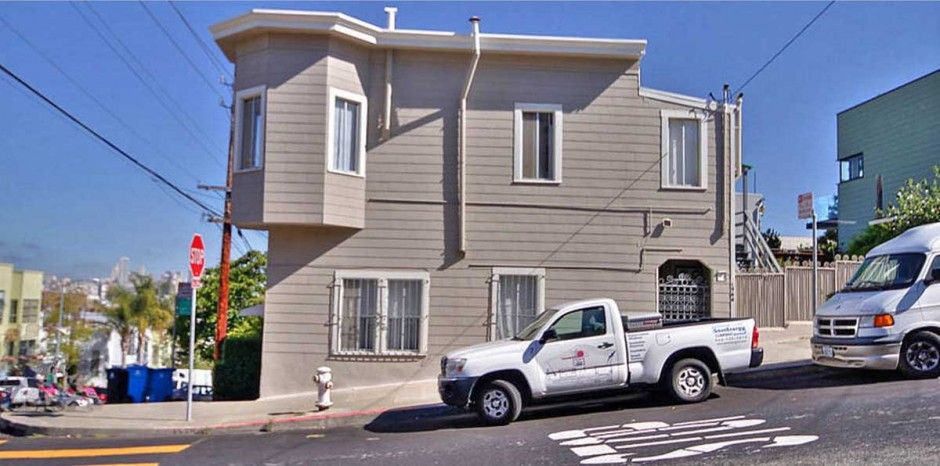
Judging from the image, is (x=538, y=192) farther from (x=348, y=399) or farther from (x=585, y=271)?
(x=348, y=399)

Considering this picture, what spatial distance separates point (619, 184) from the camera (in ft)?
51.3

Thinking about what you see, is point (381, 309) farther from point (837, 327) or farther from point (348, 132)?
point (837, 327)

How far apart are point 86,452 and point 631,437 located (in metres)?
7.06

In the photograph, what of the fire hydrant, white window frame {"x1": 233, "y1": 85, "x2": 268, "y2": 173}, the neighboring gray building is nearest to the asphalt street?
the fire hydrant

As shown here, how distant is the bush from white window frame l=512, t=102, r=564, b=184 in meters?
6.36

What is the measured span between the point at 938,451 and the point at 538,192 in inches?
359

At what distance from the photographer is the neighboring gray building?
1286 inches

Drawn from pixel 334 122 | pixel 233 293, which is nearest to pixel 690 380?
pixel 334 122

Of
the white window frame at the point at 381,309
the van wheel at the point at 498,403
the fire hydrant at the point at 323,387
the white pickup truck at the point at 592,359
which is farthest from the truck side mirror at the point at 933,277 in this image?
the fire hydrant at the point at 323,387

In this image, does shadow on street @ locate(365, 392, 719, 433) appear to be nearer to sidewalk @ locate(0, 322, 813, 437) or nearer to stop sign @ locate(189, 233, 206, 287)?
sidewalk @ locate(0, 322, 813, 437)

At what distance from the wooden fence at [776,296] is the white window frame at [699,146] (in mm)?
2090

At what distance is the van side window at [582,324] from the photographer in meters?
11.0

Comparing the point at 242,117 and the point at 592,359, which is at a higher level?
the point at 242,117

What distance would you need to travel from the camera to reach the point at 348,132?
15141mm
